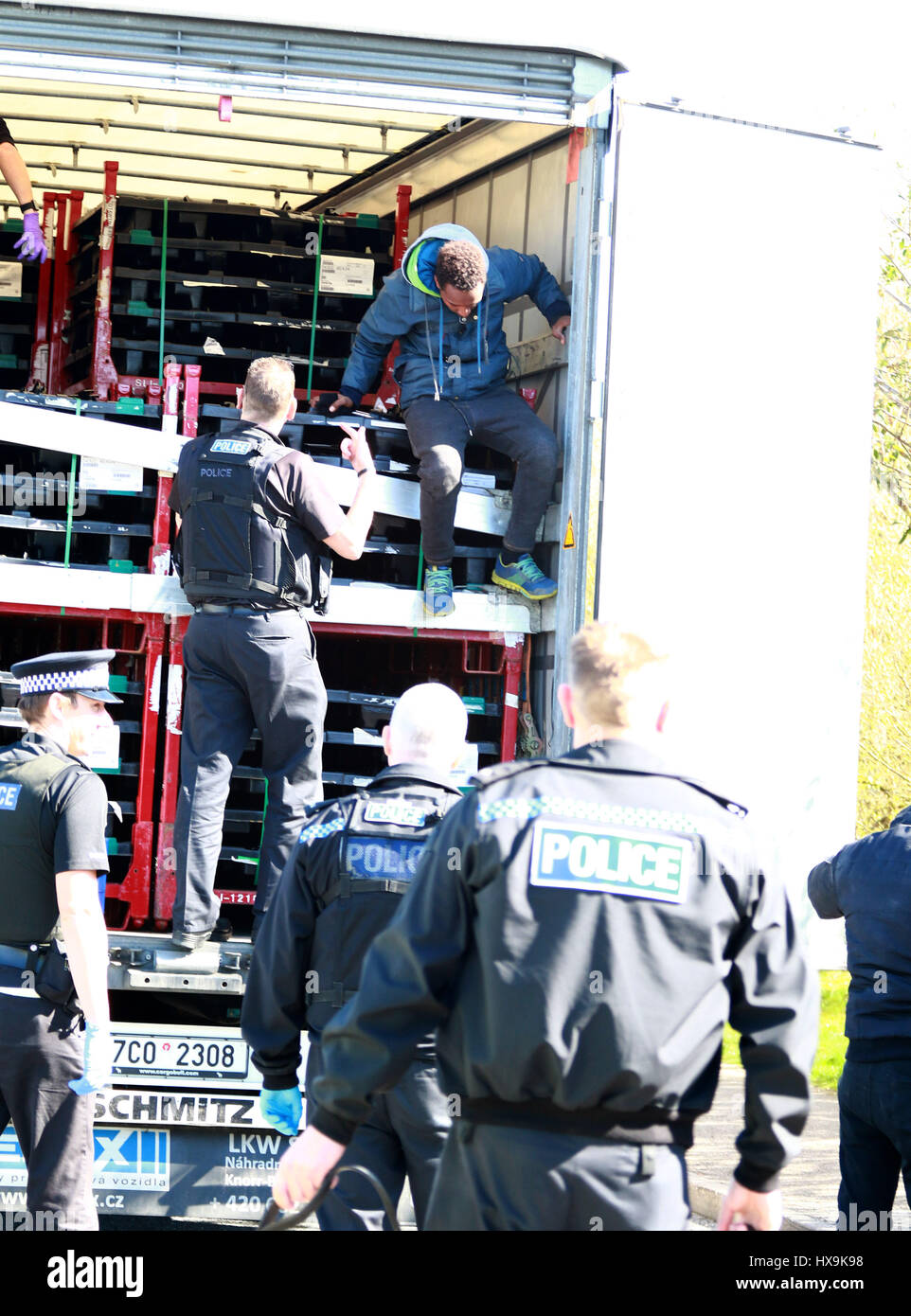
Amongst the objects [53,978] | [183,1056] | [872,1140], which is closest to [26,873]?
[53,978]

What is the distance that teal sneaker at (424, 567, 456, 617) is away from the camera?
6.12m

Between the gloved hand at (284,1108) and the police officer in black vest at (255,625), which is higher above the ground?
the police officer in black vest at (255,625)

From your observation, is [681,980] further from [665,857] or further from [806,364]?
[806,364]

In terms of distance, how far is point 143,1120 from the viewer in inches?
193

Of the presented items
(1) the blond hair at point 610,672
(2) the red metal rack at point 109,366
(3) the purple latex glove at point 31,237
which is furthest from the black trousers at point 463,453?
(1) the blond hair at point 610,672

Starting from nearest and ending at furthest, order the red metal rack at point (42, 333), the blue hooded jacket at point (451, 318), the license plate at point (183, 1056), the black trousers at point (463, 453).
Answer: the license plate at point (183, 1056), the black trousers at point (463, 453), the blue hooded jacket at point (451, 318), the red metal rack at point (42, 333)

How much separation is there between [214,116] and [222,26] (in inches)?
106

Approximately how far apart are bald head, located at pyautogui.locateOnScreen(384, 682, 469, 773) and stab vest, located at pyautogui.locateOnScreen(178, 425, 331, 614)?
1.58 m

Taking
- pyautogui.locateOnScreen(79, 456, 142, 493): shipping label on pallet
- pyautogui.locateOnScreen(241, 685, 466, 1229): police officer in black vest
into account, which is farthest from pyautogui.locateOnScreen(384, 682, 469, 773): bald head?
pyautogui.locateOnScreen(79, 456, 142, 493): shipping label on pallet

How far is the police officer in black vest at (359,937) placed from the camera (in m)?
3.95

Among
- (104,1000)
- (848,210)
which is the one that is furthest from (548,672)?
(104,1000)

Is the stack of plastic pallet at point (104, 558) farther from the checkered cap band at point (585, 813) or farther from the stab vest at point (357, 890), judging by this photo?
the checkered cap band at point (585, 813)

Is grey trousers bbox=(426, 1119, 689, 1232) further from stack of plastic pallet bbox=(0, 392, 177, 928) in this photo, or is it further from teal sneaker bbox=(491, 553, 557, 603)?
teal sneaker bbox=(491, 553, 557, 603)

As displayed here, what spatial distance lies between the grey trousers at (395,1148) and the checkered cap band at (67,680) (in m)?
1.38
